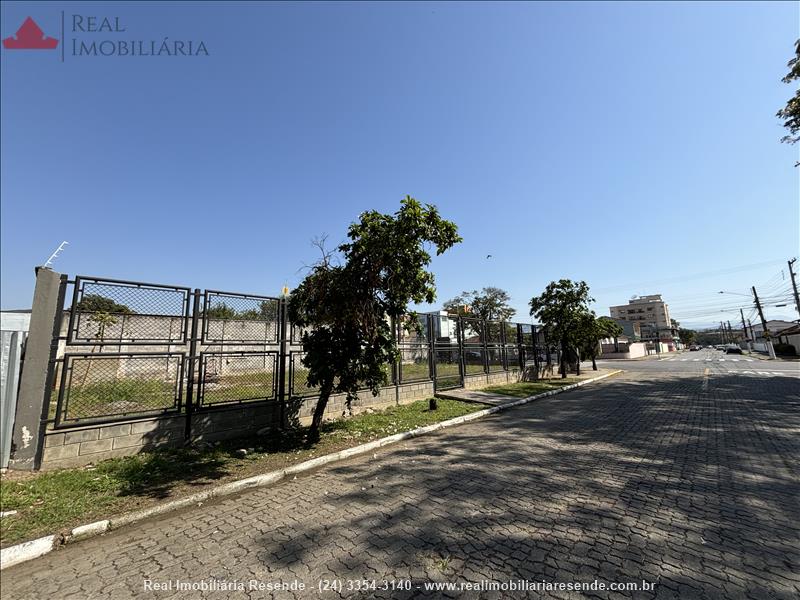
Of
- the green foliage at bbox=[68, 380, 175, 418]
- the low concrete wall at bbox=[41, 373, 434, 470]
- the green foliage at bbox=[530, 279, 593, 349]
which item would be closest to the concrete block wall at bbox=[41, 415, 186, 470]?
the low concrete wall at bbox=[41, 373, 434, 470]

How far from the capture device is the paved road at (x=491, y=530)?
2.92 m

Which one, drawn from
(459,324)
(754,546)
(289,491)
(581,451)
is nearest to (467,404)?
(459,324)

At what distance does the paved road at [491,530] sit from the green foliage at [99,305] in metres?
3.63

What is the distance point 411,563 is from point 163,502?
3314mm

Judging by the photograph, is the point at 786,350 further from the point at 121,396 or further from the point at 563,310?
the point at 121,396

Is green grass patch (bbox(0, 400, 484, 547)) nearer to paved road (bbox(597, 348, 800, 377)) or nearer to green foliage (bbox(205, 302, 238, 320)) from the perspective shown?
green foliage (bbox(205, 302, 238, 320))

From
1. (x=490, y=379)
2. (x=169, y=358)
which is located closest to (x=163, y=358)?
(x=169, y=358)

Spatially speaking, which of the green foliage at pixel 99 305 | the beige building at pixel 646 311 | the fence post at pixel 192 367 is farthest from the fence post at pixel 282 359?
the beige building at pixel 646 311

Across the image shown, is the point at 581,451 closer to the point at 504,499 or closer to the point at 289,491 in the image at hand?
the point at 504,499

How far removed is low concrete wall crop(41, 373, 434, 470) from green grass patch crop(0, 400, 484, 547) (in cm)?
16

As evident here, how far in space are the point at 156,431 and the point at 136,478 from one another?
3.90 feet

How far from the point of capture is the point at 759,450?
6289 millimetres

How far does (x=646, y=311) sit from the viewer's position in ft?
429

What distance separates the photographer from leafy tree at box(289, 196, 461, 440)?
686cm
